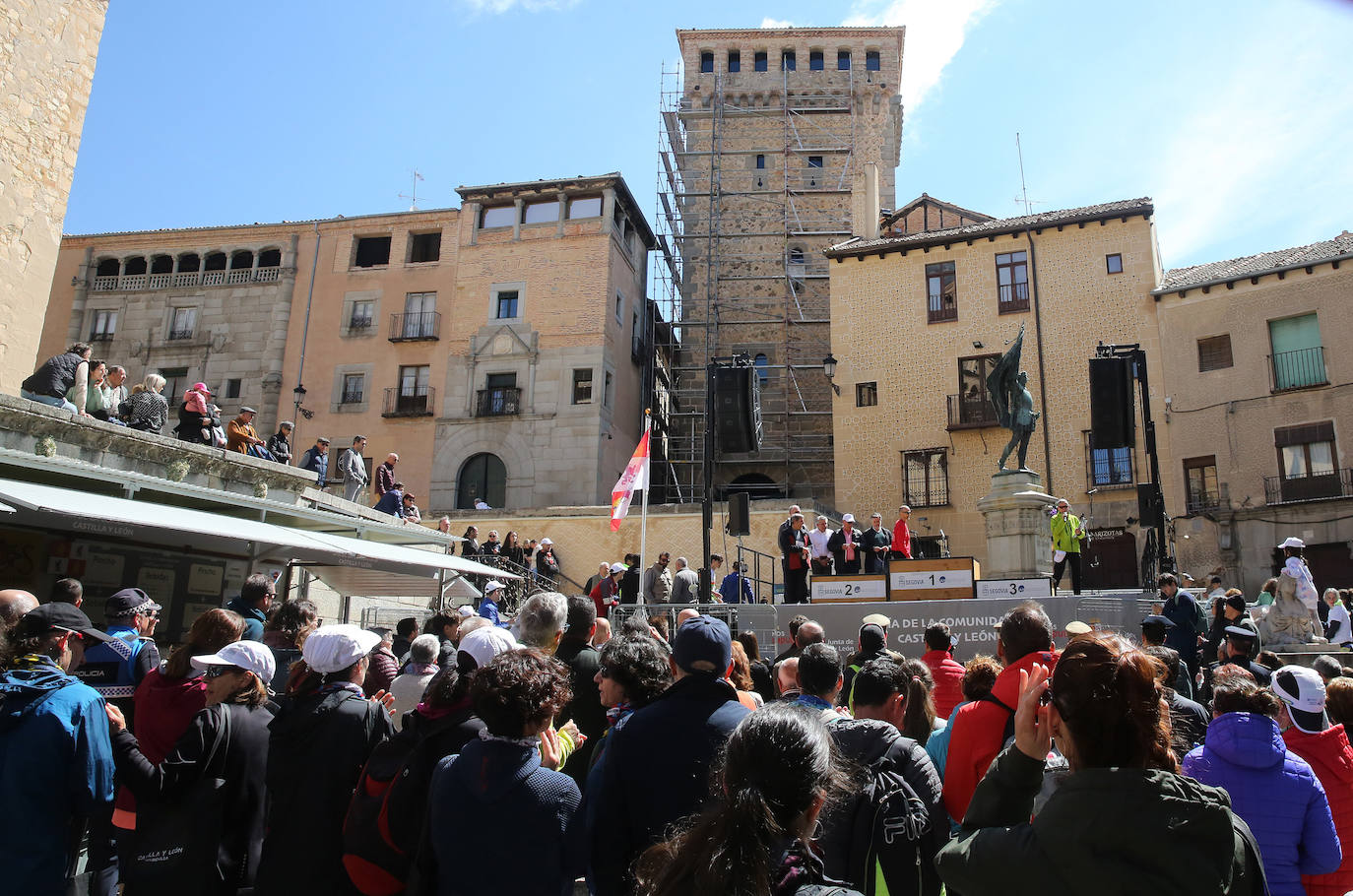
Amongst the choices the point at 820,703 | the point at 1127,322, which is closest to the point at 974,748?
the point at 820,703

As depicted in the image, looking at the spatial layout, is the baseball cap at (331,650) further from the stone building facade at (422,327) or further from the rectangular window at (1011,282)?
the rectangular window at (1011,282)

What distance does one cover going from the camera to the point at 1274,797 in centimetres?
326

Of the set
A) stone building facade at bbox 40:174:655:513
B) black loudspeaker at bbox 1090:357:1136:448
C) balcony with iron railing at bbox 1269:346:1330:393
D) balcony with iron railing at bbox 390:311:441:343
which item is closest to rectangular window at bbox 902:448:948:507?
balcony with iron railing at bbox 1269:346:1330:393

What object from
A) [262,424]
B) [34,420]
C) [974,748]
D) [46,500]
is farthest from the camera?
[262,424]

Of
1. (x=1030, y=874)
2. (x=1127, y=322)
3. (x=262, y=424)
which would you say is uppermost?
(x=1127, y=322)

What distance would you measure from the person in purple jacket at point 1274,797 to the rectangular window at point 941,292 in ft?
80.5

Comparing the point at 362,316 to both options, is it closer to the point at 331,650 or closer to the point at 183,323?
the point at 183,323

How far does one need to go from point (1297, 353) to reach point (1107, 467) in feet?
17.0

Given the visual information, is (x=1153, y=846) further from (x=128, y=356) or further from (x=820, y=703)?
(x=128, y=356)

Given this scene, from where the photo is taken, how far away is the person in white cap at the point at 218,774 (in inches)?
141

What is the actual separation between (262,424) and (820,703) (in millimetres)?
29915

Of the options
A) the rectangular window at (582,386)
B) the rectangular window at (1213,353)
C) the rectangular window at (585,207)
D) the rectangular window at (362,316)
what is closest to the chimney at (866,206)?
the rectangular window at (585,207)

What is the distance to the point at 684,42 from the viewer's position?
36.6m

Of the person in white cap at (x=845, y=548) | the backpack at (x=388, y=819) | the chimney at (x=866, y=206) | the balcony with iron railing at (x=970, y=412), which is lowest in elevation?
the backpack at (x=388, y=819)
